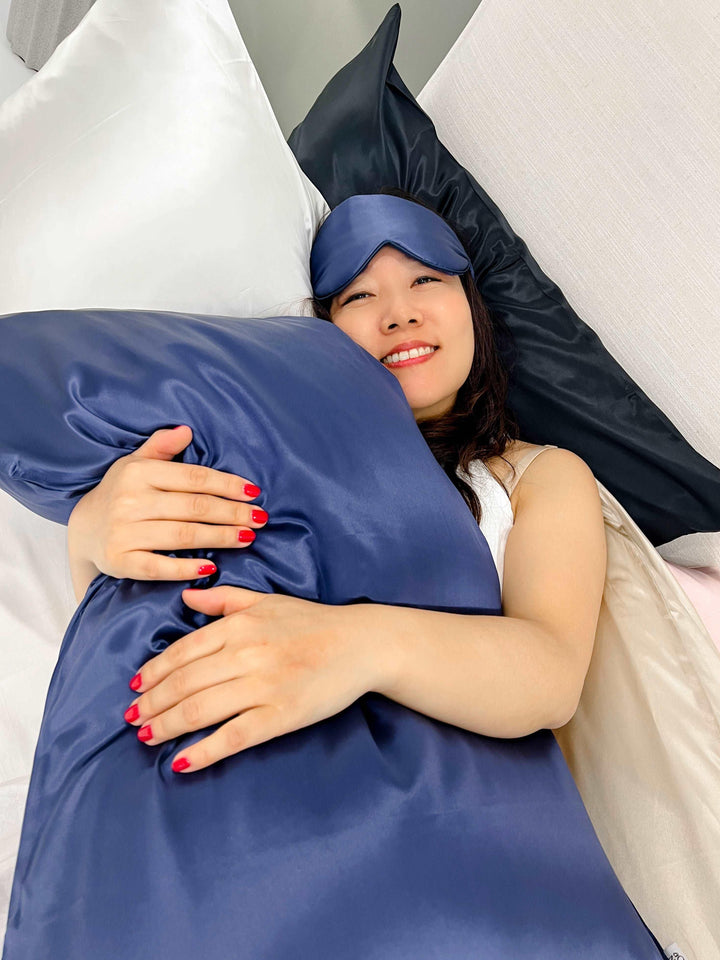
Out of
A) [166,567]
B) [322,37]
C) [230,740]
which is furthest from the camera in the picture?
[322,37]

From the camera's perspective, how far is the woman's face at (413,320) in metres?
1.10

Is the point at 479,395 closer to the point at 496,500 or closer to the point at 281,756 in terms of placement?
the point at 496,500

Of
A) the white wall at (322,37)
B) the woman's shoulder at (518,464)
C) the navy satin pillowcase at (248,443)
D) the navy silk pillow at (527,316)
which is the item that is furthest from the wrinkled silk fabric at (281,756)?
the white wall at (322,37)

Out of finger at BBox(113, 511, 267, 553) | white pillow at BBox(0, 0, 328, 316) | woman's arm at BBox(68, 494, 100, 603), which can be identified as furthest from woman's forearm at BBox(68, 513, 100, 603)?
white pillow at BBox(0, 0, 328, 316)

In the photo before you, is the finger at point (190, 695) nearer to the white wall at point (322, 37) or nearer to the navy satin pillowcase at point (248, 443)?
the navy satin pillowcase at point (248, 443)

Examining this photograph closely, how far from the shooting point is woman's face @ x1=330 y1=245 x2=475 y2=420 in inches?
43.1

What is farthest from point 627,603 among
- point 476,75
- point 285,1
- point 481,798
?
point 285,1

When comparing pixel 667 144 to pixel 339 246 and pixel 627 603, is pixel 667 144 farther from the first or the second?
pixel 627 603

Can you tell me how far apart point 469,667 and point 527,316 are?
23.7 inches

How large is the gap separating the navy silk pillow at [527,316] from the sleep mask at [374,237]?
106 millimetres

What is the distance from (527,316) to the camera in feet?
3.87

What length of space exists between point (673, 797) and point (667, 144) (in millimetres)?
816

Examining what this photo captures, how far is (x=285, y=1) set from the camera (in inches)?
79.3

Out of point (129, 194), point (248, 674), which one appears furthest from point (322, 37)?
point (248, 674)
